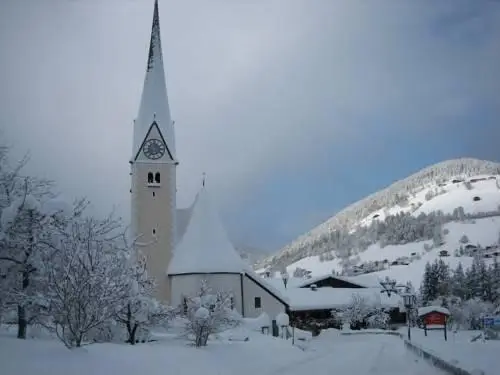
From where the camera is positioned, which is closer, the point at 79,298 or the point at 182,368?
the point at 79,298

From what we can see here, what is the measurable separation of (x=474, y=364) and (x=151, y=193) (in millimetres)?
28104

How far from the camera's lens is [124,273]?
545 inches

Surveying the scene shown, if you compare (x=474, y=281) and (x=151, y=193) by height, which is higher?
(x=151, y=193)

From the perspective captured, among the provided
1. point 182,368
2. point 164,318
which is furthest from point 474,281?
point 182,368

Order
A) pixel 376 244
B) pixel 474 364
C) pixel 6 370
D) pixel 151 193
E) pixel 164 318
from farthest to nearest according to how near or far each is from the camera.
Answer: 1. pixel 376 244
2. pixel 151 193
3. pixel 164 318
4. pixel 474 364
5. pixel 6 370

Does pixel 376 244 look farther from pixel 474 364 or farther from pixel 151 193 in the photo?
pixel 474 364

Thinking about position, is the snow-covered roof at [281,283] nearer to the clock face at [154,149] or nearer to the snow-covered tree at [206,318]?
the clock face at [154,149]

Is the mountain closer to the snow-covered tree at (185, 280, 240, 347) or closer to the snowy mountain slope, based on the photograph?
the snowy mountain slope

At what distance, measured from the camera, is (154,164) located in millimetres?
35562

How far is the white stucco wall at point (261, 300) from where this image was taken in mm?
33812

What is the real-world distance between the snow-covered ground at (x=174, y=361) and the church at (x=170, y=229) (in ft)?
46.7

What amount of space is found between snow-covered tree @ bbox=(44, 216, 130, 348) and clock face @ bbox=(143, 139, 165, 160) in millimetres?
23064

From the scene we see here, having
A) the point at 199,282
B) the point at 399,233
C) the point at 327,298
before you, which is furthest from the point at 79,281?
the point at 399,233

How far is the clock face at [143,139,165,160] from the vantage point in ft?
116
